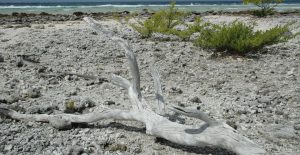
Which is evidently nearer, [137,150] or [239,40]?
[137,150]

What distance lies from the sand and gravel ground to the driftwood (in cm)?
15

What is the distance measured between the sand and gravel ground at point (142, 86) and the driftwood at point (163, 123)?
151mm

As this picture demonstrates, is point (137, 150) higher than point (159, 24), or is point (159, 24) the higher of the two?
point (159, 24)

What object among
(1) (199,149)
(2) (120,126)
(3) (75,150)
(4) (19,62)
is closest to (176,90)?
(2) (120,126)

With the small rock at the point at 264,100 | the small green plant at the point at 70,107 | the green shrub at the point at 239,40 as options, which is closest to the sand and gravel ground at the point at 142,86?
the small rock at the point at 264,100

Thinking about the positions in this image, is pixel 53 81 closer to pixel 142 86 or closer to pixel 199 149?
pixel 142 86

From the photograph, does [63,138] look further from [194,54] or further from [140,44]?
[140,44]

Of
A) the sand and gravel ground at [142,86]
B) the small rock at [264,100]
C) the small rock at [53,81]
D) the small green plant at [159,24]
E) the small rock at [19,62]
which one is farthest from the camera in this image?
the small green plant at [159,24]

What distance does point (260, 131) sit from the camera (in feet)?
16.2

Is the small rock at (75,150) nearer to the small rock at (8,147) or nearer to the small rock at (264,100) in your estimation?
the small rock at (8,147)

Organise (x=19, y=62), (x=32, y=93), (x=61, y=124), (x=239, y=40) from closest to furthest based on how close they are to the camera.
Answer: (x=61, y=124)
(x=32, y=93)
(x=19, y=62)
(x=239, y=40)

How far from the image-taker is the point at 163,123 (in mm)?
4414

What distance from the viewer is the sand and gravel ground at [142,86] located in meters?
4.61

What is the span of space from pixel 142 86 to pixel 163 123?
8.99 ft
